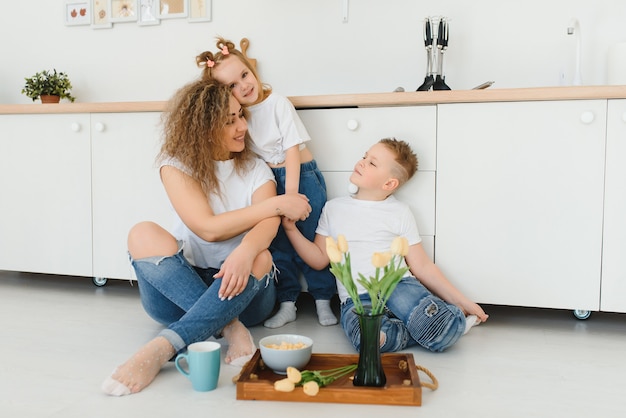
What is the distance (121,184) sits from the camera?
2229 millimetres

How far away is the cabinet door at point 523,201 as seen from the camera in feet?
6.00

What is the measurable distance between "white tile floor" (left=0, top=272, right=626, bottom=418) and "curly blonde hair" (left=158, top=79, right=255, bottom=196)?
513 millimetres

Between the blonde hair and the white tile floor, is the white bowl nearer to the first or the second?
the white tile floor

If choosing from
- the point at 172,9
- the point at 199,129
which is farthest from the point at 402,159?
the point at 172,9

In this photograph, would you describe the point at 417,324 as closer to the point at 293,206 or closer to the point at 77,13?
the point at 293,206

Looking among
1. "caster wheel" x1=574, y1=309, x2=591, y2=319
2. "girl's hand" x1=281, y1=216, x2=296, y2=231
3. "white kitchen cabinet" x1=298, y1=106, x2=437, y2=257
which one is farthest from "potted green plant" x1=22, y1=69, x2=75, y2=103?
"caster wheel" x1=574, y1=309, x2=591, y2=319

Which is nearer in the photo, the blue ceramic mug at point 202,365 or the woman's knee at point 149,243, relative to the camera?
the blue ceramic mug at point 202,365

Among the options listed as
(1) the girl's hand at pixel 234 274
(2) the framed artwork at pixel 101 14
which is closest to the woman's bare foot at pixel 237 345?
(1) the girl's hand at pixel 234 274

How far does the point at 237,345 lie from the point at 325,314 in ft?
1.51

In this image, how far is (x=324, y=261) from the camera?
1.93 meters

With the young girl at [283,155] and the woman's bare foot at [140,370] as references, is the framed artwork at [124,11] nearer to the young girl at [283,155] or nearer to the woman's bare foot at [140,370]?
the young girl at [283,155]

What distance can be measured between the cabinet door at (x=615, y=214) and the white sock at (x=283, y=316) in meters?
A: 0.95

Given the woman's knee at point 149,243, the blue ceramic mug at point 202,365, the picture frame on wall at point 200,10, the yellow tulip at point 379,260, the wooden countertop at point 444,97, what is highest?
the picture frame on wall at point 200,10

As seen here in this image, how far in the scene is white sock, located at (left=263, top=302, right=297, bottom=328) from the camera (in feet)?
6.23
